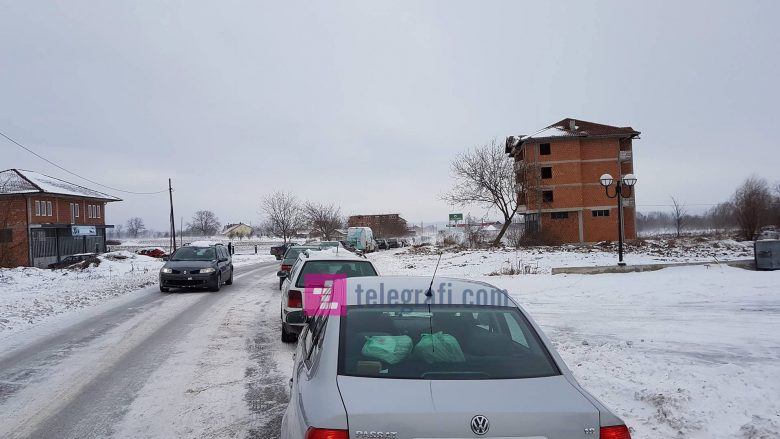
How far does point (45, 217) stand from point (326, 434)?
175 ft

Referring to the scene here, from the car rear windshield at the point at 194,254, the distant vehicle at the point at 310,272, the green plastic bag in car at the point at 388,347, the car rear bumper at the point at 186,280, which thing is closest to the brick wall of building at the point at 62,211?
the car rear windshield at the point at 194,254

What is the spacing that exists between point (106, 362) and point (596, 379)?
6505mm

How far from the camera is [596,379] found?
6055 millimetres

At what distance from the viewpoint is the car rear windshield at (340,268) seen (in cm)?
929

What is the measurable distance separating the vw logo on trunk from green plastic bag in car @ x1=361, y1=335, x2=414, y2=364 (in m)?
0.70

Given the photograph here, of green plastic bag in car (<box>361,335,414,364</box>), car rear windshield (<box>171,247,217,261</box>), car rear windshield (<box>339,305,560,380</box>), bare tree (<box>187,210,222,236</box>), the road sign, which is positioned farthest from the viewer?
bare tree (<box>187,210,222,236</box>)

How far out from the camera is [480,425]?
2.35 metres

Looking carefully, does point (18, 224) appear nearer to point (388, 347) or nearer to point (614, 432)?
point (388, 347)

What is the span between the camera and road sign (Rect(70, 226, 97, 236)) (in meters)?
49.7

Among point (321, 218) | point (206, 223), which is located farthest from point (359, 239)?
point (206, 223)

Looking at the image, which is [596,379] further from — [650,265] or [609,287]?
[650,265]

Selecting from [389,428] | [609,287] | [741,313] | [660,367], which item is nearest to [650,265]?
[609,287]

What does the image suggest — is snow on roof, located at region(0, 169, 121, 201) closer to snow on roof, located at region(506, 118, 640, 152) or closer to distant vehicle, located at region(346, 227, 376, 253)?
distant vehicle, located at region(346, 227, 376, 253)

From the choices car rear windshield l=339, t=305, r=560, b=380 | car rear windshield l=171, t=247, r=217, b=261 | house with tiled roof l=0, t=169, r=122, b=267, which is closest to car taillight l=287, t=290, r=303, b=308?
car rear windshield l=339, t=305, r=560, b=380
